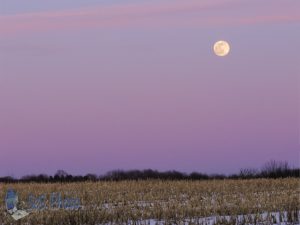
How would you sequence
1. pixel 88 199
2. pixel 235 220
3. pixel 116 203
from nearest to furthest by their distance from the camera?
pixel 235 220
pixel 116 203
pixel 88 199

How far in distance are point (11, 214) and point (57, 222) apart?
6.62 ft

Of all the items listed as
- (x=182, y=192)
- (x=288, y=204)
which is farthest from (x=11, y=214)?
(x=182, y=192)

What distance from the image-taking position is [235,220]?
14562mm

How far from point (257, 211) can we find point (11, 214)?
675 cm

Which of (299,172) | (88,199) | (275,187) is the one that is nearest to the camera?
(88,199)

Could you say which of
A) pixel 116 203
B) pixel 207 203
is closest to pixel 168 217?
pixel 207 203

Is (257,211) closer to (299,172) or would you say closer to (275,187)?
(275,187)

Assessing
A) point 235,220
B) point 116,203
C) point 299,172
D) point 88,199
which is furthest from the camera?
point 299,172

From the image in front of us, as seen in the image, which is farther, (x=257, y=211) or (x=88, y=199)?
(x=88, y=199)

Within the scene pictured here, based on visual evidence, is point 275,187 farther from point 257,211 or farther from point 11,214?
point 11,214

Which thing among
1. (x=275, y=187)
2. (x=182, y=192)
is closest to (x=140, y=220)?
(x=182, y=192)

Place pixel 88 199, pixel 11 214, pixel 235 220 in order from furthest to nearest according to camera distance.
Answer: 1. pixel 88 199
2. pixel 11 214
3. pixel 235 220

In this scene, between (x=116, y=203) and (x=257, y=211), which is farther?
(x=116, y=203)

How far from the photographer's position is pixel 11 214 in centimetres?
1694
